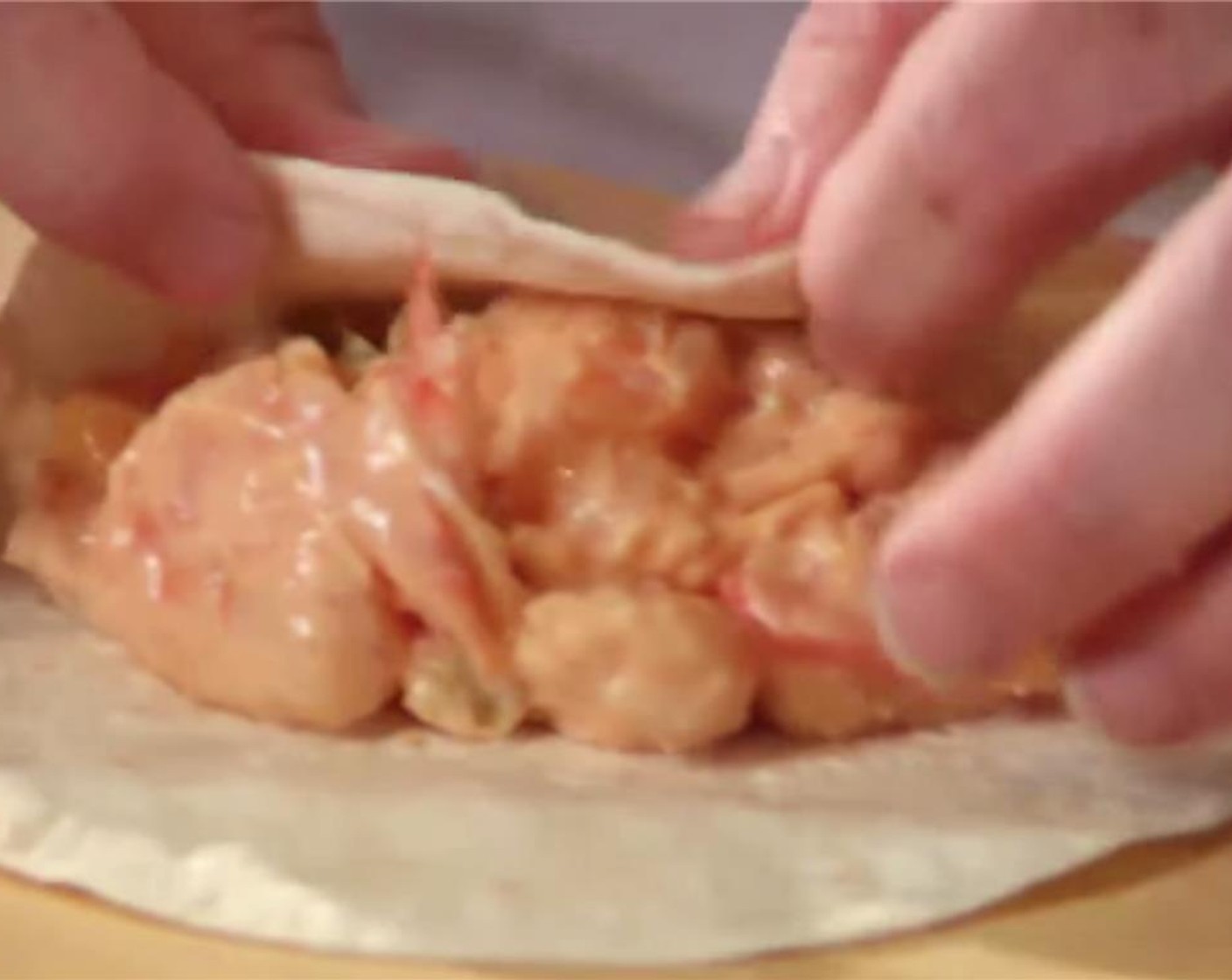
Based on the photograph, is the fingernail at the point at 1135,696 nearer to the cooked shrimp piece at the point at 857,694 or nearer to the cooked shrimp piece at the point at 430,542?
the cooked shrimp piece at the point at 857,694

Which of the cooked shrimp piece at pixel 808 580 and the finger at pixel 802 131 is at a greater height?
the finger at pixel 802 131

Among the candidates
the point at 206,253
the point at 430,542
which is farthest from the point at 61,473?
the point at 430,542

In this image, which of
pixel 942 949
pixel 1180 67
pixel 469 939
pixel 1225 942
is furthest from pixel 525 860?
pixel 1180 67

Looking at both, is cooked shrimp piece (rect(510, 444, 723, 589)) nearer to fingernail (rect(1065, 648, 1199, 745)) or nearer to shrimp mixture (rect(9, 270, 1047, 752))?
shrimp mixture (rect(9, 270, 1047, 752))

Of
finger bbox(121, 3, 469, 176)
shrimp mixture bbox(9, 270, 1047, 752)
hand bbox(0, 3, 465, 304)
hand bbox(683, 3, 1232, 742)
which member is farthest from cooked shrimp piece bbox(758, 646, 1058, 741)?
finger bbox(121, 3, 469, 176)

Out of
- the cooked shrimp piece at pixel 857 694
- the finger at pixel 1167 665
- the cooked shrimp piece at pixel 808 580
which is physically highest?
the finger at pixel 1167 665

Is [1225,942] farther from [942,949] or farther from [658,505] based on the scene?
[658,505]

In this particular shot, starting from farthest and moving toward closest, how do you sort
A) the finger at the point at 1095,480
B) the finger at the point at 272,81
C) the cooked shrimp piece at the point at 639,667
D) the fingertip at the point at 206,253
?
1. the finger at the point at 272,81
2. the fingertip at the point at 206,253
3. the cooked shrimp piece at the point at 639,667
4. the finger at the point at 1095,480

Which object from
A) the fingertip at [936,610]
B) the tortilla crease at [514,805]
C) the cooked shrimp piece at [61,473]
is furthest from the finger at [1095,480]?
the cooked shrimp piece at [61,473]
